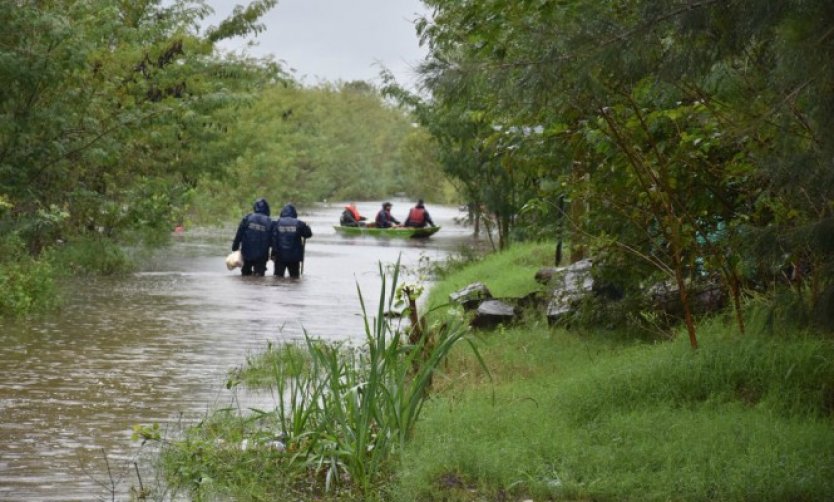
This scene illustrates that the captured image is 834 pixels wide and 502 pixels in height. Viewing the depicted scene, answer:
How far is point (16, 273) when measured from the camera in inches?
727

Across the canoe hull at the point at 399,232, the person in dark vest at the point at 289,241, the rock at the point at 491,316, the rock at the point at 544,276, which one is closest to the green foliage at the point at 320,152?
the canoe hull at the point at 399,232

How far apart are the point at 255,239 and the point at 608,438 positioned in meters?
18.9

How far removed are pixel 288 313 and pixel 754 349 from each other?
11.7 m

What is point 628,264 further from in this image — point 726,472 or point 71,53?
point 71,53

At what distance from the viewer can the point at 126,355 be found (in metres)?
15.2

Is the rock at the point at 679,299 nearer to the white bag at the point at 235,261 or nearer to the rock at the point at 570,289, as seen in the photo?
the rock at the point at 570,289

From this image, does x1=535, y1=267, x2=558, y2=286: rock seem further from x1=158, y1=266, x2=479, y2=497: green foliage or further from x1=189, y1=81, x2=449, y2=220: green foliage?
x1=189, y1=81, x2=449, y2=220: green foliage

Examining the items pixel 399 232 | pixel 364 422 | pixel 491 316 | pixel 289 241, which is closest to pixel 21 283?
pixel 491 316

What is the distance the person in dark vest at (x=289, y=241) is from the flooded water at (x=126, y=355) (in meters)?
0.44

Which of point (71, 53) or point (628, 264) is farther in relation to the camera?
point (71, 53)

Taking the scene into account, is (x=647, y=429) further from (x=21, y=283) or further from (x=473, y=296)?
(x=21, y=283)

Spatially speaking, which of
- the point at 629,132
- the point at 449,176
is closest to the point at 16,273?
the point at 629,132

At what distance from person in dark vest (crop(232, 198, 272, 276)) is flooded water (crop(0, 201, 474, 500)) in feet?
1.44

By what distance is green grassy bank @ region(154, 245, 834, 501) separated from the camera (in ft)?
25.1
